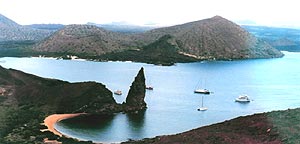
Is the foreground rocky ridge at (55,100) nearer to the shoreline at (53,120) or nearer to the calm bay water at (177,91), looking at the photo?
the shoreline at (53,120)

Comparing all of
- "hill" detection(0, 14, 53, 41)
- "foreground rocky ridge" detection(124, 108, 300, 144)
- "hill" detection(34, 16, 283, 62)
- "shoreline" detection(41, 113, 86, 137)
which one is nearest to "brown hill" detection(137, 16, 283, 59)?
"hill" detection(34, 16, 283, 62)

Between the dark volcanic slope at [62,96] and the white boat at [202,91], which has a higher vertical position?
the dark volcanic slope at [62,96]

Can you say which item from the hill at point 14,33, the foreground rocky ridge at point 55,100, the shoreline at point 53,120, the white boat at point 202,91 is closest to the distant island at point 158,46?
the white boat at point 202,91

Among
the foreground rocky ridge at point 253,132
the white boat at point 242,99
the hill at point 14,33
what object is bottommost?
the white boat at point 242,99

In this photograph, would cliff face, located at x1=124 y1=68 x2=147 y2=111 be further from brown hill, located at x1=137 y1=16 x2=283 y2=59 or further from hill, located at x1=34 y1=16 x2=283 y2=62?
brown hill, located at x1=137 y1=16 x2=283 y2=59

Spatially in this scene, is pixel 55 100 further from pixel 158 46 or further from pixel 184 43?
pixel 184 43

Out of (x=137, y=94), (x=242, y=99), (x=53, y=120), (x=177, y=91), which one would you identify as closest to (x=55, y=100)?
(x=53, y=120)

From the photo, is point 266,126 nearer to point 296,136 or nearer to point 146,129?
point 296,136

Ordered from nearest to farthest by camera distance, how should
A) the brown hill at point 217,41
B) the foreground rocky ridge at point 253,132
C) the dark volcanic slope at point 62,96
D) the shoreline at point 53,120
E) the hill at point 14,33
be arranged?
the foreground rocky ridge at point 253,132 < the shoreline at point 53,120 < the dark volcanic slope at point 62,96 < the brown hill at point 217,41 < the hill at point 14,33
